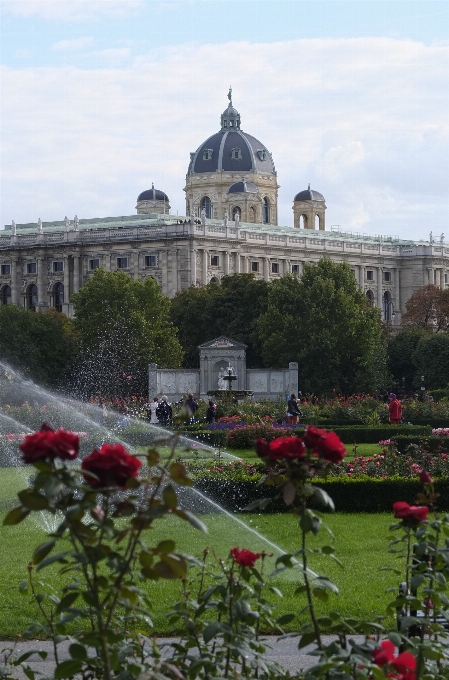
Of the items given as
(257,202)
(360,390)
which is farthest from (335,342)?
(257,202)

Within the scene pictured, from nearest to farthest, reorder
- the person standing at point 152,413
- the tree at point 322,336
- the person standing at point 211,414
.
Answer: the person standing at point 211,414 < the person standing at point 152,413 < the tree at point 322,336

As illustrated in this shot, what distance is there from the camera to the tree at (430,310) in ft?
354

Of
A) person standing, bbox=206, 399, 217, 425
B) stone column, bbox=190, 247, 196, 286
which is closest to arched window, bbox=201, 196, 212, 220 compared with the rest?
stone column, bbox=190, 247, 196, 286

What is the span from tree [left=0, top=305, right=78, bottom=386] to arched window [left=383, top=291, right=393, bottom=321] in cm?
6477

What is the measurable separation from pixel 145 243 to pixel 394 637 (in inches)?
4411

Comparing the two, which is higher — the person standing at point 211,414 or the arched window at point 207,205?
the arched window at point 207,205

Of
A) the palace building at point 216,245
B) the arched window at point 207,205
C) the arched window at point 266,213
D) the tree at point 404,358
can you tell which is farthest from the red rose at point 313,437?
the arched window at point 266,213

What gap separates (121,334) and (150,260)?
45.3 meters

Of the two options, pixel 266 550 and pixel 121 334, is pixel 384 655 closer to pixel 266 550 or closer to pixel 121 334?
pixel 266 550

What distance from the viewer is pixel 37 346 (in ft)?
245

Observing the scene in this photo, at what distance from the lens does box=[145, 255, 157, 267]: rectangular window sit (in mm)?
117875

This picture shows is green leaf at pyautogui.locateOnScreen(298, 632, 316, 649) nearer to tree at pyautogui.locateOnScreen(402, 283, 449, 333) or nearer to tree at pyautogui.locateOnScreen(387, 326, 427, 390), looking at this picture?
tree at pyautogui.locateOnScreen(387, 326, 427, 390)

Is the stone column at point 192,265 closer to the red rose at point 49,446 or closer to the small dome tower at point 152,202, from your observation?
the small dome tower at point 152,202

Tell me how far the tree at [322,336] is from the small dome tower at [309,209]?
72963mm
